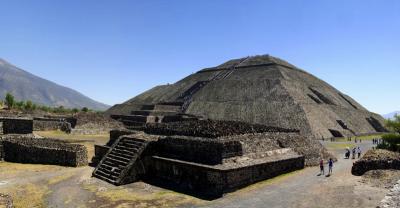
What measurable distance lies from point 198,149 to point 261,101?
40030mm

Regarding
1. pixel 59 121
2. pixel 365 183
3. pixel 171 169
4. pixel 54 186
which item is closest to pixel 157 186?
pixel 171 169

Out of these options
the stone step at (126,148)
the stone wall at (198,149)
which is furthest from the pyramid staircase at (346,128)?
the stone step at (126,148)

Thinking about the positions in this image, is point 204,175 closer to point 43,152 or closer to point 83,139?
point 43,152

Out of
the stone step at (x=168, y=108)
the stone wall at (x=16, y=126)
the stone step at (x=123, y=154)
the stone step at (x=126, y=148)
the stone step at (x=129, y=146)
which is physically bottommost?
the stone step at (x=123, y=154)

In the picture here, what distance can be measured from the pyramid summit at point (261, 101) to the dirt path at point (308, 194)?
1028 inches

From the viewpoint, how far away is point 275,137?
79.5 feet

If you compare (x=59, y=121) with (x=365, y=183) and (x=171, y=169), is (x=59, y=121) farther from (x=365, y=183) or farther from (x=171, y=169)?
(x=365, y=183)

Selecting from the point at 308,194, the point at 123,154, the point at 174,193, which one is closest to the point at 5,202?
the point at 174,193

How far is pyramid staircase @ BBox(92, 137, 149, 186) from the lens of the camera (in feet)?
63.0

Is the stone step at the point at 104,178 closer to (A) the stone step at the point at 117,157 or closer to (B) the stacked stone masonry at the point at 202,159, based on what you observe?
(B) the stacked stone masonry at the point at 202,159

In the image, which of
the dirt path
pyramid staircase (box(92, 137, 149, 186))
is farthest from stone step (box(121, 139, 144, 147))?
the dirt path

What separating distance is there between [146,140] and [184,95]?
52.7m

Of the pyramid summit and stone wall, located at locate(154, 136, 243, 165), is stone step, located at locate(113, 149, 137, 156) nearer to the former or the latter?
stone wall, located at locate(154, 136, 243, 165)

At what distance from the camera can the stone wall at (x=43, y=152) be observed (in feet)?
78.6
